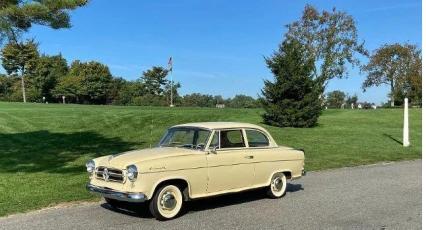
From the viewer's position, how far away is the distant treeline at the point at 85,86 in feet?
234

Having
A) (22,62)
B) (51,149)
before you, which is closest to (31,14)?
(51,149)

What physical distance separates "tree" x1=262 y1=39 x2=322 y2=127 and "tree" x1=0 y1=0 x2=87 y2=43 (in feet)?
47.9

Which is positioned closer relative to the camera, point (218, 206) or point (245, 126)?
point (218, 206)

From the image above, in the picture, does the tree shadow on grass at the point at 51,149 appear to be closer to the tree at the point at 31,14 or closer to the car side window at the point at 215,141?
the tree at the point at 31,14

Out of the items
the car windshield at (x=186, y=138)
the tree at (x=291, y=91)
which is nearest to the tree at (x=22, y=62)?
the tree at (x=291, y=91)

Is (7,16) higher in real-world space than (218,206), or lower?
higher

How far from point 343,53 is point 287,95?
33.0 m

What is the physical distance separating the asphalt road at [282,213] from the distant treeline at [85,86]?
58.5 m

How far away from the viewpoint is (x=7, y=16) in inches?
566

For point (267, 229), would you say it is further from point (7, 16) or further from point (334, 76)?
point (334, 76)

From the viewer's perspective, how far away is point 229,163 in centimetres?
882

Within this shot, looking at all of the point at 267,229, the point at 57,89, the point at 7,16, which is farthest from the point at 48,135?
the point at 57,89

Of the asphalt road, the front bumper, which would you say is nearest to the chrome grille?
the front bumper

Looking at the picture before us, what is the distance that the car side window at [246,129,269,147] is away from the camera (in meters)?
9.57
